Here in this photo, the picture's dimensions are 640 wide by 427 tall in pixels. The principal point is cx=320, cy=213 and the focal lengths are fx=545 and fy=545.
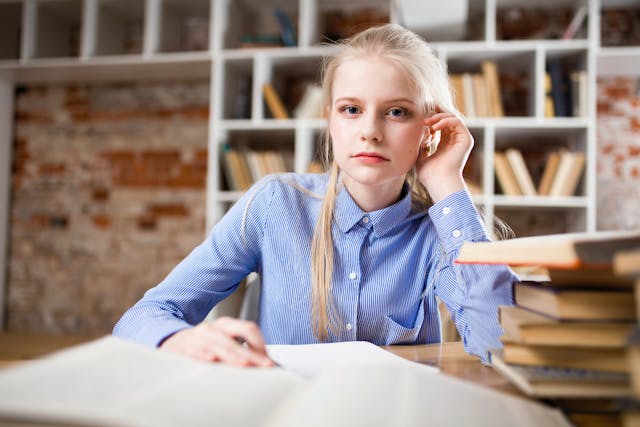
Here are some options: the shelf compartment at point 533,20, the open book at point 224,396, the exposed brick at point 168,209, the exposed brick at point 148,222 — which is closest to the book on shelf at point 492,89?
the shelf compartment at point 533,20

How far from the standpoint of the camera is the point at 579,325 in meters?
0.53

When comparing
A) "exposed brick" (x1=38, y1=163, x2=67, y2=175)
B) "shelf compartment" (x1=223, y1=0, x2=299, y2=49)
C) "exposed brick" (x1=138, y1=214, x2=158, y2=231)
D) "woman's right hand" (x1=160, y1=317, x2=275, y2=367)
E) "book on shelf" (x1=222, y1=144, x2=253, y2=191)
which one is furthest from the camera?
"exposed brick" (x1=38, y1=163, x2=67, y2=175)

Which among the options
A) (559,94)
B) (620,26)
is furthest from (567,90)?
(620,26)

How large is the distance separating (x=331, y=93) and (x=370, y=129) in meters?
0.30

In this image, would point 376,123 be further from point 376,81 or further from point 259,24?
point 259,24

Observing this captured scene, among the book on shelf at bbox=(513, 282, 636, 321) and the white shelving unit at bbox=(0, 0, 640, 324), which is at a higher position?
the white shelving unit at bbox=(0, 0, 640, 324)

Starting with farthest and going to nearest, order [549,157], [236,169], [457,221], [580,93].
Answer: [236,169], [549,157], [580,93], [457,221]

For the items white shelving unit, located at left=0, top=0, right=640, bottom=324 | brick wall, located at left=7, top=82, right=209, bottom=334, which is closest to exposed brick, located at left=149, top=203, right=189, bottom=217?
brick wall, located at left=7, top=82, right=209, bottom=334

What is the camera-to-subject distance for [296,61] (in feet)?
10.4

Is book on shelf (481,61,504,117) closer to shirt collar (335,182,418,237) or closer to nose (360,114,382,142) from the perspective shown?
shirt collar (335,182,418,237)

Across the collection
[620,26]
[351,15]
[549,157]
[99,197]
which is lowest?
[99,197]

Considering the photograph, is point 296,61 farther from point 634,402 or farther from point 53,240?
point 634,402

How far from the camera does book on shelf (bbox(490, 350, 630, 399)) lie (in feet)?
1.71

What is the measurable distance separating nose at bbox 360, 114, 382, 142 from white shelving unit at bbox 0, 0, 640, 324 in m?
1.84
